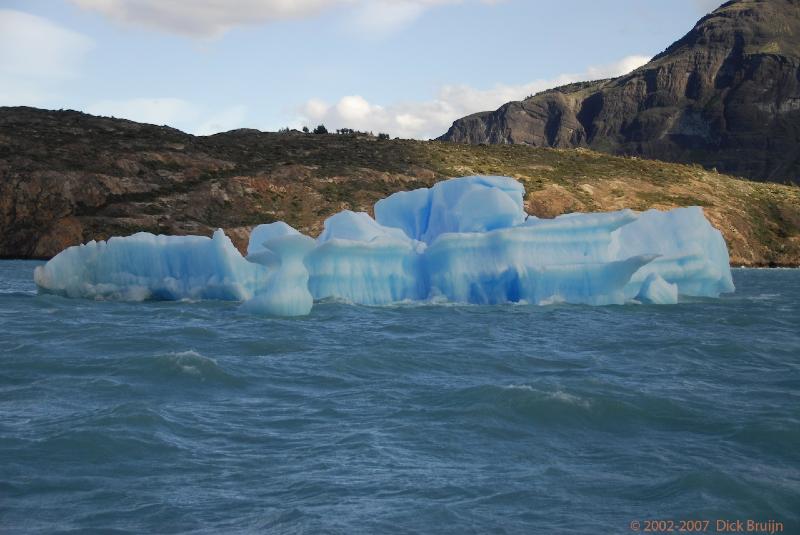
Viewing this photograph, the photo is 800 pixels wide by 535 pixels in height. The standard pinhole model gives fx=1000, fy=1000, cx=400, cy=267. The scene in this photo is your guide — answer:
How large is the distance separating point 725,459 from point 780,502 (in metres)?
1.43

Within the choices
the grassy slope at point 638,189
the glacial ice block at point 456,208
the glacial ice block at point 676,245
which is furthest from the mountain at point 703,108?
the glacial ice block at point 456,208

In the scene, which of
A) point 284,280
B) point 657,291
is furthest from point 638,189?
point 284,280

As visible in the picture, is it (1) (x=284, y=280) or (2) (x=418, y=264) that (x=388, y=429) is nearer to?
(1) (x=284, y=280)

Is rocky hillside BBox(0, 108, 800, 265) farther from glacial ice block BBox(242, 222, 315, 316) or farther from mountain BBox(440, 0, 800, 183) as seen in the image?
mountain BBox(440, 0, 800, 183)

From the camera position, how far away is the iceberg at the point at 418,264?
2595cm

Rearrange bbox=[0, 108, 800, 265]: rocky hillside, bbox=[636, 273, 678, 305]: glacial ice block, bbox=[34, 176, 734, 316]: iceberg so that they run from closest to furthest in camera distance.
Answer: bbox=[34, 176, 734, 316]: iceberg < bbox=[636, 273, 678, 305]: glacial ice block < bbox=[0, 108, 800, 265]: rocky hillside

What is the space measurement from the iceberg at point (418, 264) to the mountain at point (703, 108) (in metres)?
102

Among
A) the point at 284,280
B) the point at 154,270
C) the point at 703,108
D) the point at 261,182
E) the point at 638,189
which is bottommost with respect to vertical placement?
the point at 284,280

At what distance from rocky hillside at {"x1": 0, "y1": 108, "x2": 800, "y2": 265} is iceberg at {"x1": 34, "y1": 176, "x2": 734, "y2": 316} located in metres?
32.1

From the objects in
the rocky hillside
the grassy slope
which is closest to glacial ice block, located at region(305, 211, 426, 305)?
the rocky hillside

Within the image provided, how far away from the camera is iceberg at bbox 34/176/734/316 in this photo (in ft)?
85.1

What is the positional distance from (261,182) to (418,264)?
42.3m

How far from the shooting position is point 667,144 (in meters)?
144

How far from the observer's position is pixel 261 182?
67812mm
